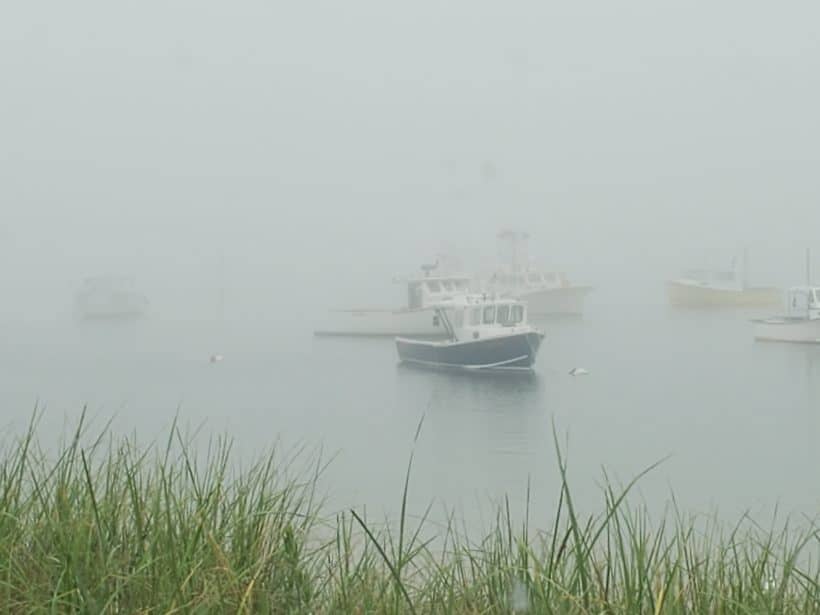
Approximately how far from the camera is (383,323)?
19.2 m

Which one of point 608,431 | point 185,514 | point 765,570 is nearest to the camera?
point 765,570

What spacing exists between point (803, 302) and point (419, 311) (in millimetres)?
6294

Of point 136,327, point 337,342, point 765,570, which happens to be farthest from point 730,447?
point 136,327

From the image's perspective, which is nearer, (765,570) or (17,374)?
(765,570)

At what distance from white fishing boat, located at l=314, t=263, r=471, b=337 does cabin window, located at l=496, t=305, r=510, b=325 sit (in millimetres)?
1504

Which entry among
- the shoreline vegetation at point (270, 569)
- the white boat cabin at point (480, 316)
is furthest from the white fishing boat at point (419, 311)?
the shoreline vegetation at point (270, 569)

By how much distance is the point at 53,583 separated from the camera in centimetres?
128

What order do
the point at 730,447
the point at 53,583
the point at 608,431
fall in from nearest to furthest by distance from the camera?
the point at 53,583 → the point at 730,447 → the point at 608,431

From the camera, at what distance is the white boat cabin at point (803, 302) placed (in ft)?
55.4

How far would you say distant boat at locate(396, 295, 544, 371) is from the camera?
13.9m

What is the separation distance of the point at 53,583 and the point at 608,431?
9.80m

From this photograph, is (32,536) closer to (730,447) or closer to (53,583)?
(53,583)

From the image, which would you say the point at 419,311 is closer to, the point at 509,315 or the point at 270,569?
the point at 509,315

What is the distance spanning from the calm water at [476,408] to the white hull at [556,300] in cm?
94
